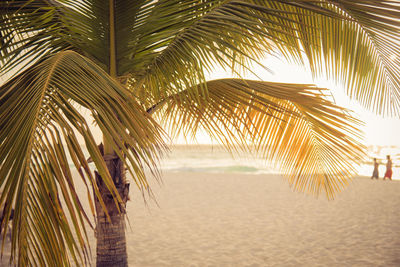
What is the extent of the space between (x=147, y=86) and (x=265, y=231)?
3.92 metres

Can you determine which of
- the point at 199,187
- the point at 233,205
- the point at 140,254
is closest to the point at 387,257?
the point at 140,254

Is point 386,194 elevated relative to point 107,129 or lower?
lower

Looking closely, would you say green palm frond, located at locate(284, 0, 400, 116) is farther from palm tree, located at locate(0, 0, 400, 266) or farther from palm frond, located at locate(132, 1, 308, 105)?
palm frond, located at locate(132, 1, 308, 105)

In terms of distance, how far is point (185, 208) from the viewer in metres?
7.45

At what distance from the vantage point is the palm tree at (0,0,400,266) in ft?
3.84

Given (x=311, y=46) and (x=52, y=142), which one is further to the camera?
(x=311, y=46)

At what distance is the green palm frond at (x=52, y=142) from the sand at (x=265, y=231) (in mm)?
3006

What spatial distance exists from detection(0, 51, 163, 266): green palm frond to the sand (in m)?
3.01

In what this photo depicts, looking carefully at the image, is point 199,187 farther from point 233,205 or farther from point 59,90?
point 59,90

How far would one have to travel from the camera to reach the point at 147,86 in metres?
2.34

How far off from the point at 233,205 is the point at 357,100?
5.32 metres

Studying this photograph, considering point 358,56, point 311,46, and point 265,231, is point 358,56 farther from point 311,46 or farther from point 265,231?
point 265,231

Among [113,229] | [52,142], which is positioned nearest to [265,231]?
[113,229]

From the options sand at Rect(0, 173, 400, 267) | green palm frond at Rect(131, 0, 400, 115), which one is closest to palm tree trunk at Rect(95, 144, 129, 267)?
green palm frond at Rect(131, 0, 400, 115)
